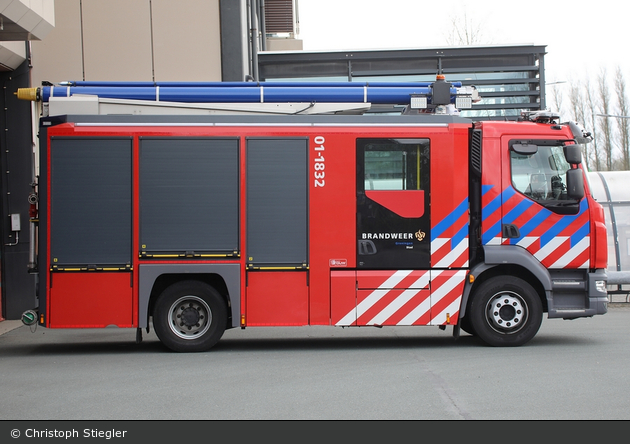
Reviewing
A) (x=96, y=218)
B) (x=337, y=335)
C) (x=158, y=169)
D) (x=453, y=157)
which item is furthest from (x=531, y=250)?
(x=96, y=218)

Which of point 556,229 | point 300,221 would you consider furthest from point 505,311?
point 300,221

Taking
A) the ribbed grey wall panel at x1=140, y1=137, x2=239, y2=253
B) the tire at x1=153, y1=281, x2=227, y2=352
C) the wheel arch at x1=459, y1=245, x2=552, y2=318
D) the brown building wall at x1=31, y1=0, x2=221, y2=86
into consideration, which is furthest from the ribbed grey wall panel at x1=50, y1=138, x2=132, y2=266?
the brown building wall at x1=31, y1=0, x2=221, y2=86

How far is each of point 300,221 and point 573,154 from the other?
3.67 meters

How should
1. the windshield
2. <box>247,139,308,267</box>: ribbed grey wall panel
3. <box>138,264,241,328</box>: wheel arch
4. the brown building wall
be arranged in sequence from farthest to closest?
the brown building wall < the windshield < <box>247,139,308,267</box>: ribbed grey wall panel < <box>138,264,241,328</box>: wheel arch

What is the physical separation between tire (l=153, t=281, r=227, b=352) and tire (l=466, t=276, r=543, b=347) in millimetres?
3359

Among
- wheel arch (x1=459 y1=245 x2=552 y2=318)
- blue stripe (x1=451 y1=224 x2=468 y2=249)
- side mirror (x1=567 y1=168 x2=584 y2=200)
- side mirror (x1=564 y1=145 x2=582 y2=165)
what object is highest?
side mirror (x1=564 y1=145 x2=582 y2=165)

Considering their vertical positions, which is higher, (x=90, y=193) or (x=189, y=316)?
(x=90, y=193)

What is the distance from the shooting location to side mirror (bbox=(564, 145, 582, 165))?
377 inches

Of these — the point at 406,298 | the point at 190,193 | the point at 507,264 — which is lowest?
the point at 406,298

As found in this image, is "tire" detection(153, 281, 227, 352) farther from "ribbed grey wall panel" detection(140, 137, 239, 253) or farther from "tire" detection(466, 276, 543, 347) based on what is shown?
"tire" detection(466, 276, 543, 347)

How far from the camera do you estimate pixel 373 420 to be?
5.98 meters

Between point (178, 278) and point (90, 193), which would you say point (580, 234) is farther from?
point (90, 193)

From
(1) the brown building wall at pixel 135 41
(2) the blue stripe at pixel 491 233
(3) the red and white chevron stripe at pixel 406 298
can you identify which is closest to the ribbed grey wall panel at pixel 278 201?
(3) the red and white chevron stripe at pixel 406 298

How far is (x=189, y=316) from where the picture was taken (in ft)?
31.6
